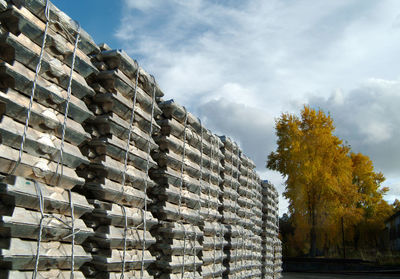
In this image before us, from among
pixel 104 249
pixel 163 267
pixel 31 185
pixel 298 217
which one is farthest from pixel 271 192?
pixel 298 217

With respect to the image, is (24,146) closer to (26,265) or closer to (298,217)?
(26,265)

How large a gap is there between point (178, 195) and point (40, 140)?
2.54m

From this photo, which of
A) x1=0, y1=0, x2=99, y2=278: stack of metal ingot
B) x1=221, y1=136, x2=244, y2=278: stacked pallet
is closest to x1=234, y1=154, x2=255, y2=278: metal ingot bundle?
x1=221, y1=136, x2=244, y2=278: stacked pallet

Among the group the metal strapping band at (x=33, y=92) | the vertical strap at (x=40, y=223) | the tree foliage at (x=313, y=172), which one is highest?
the tree foliage at (x=313, y=172)

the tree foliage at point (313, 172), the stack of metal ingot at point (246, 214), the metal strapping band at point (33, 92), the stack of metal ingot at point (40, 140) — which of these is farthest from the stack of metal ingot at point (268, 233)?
the tree foliage at point (313, 172)

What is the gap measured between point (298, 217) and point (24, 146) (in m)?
25.2

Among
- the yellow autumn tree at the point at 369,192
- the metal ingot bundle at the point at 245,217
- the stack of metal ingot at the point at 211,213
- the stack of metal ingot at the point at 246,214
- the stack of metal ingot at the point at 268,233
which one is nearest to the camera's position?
the stack of metal ingot at the point at 211,213

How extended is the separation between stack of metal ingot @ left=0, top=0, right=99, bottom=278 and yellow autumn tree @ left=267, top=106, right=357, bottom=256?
22906mm

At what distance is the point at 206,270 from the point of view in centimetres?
641

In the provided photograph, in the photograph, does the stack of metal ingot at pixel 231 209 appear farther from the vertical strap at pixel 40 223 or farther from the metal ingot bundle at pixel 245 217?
the vertical strap at pixel 40 223

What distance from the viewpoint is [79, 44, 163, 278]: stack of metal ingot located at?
12.7 ft

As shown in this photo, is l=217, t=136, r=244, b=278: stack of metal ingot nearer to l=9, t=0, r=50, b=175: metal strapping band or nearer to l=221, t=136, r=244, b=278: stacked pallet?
l=221, t=136, r=244, b=278: stacked pallet

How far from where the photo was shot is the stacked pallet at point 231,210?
7.82m

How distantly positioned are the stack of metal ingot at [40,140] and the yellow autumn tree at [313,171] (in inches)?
902
